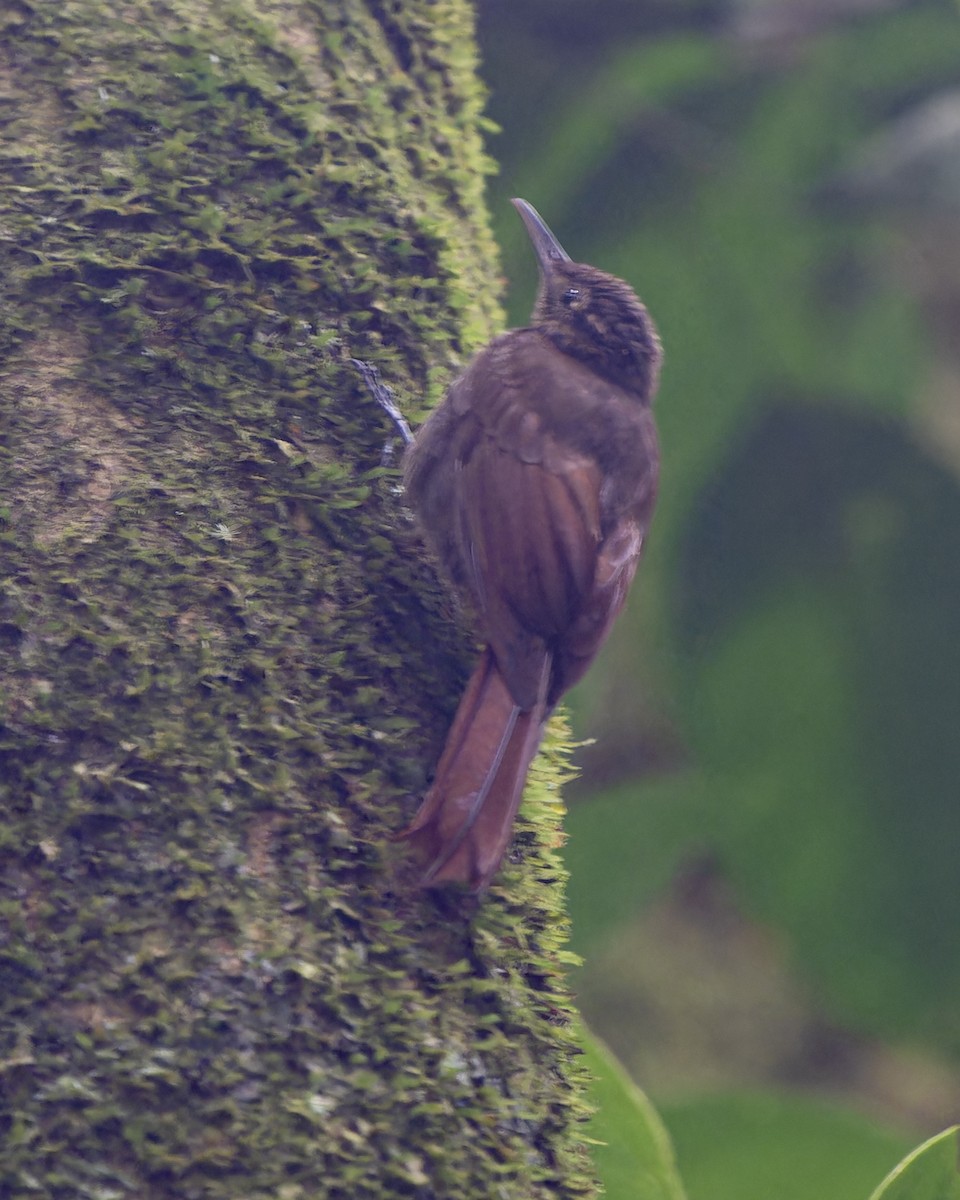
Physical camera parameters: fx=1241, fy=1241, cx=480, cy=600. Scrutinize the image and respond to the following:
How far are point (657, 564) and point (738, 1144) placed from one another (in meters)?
1.69

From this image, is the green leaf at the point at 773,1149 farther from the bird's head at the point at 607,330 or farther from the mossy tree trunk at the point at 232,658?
the bird's head at the point at 607,330

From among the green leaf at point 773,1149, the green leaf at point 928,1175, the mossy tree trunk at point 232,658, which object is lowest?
the green leaf at point 773,1149

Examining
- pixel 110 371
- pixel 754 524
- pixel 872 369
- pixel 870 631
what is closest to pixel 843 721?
pixel 870 631

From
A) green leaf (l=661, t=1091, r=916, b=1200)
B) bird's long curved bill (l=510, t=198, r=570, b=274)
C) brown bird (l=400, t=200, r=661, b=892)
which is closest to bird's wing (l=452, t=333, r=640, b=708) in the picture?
brown bird (l=400, t=200, r=661, b=892)

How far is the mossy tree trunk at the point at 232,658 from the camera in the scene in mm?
1451

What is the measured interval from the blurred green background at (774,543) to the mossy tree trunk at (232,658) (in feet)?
5.05

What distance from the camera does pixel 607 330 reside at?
2.84m

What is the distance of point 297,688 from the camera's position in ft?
5.86

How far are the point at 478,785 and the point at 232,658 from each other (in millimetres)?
397

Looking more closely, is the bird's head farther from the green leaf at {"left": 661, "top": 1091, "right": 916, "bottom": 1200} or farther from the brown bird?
the green leaf at {"left": 661, "top": 1091, "right": 916, "bottom": 1200}

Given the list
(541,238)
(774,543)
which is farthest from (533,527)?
(774,543)

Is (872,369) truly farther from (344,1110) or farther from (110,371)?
(344,1110)

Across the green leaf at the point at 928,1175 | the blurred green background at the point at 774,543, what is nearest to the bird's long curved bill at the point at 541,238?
the blurred green background at the point at 774,543

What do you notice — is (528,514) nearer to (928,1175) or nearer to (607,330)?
(607,330)
